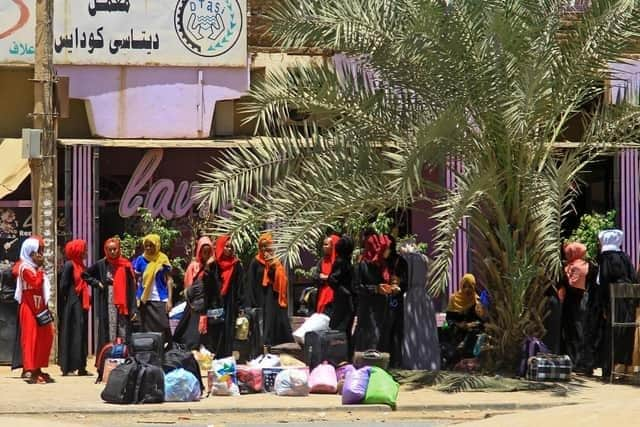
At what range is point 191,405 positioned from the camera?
13.3 metres

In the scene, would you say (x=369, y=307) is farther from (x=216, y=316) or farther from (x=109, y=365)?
(x=109, y=365)

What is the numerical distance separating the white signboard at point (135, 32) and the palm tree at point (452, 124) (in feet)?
15.1

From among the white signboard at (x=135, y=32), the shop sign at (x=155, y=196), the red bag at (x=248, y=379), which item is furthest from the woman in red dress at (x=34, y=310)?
the white signboard at (x=135, y=32)

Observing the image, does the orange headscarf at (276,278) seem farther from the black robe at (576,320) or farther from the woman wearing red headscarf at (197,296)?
the black robe at (576,320)

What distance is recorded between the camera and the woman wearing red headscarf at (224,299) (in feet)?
53.7

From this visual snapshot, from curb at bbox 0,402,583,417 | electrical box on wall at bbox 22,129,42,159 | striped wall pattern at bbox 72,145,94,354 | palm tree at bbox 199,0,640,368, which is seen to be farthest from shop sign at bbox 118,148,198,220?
curb at bbox 0,402,583,417

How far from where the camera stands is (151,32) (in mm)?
19984

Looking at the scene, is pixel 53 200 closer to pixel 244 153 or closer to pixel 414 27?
pixel 244 153

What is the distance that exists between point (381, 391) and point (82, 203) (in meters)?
7.30

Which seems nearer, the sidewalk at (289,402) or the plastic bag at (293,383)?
the sidewalk at (289,402)

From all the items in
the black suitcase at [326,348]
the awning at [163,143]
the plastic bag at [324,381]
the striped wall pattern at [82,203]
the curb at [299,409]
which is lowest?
the curb at [299,409]

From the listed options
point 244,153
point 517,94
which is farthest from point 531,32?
point 244,153

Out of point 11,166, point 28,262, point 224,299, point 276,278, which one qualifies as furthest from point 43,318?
point 11,166

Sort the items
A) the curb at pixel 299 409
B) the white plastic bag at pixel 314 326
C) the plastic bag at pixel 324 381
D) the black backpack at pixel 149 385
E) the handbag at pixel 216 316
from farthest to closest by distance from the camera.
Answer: the handbag at pixel 216 316 < the white plastic bag at pixel 314 326 < the plastic bag at pixel 324 381 < the black backpack at pixel 149 385 < the curb at pixel 299 409
